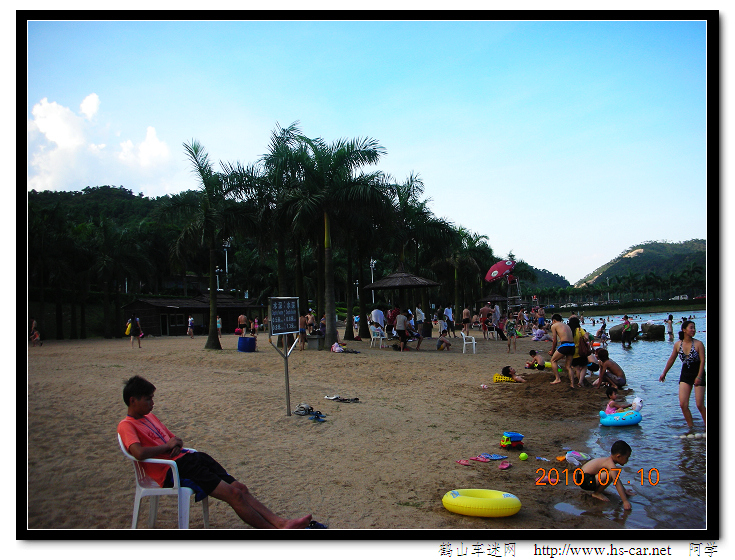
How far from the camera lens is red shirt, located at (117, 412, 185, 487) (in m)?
3.62

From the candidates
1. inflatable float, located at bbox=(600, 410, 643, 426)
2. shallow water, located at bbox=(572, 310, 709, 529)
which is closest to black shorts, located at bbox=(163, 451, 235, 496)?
shallow water, located at bbox=(572, 310, 709, 529)

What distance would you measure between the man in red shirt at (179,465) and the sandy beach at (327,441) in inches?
23.6

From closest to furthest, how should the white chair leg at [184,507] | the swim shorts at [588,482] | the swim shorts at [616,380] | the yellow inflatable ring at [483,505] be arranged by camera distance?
the white chair leg at [184,507]
the yellow inflatable ring at [483,505]
the swim shorts at [588,482]
the swim shorts at [616,380]

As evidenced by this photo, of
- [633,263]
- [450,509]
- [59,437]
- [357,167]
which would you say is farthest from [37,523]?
[633,263]

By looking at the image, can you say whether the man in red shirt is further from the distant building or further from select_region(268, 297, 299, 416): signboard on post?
the distant building

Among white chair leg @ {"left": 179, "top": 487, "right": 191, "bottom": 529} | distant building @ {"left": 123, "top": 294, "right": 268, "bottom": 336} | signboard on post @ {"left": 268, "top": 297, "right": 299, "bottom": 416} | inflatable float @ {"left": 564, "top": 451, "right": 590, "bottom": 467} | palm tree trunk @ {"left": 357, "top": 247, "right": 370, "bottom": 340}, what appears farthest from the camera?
distant building @ {"left": 123, "top": 294, "right": 268, "bottom": 336}

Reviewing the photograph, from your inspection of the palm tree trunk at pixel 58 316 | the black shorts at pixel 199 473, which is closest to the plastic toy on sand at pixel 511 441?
the black shorts at pixel 199 473

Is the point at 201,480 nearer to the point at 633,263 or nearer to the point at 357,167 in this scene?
the point at 357,167

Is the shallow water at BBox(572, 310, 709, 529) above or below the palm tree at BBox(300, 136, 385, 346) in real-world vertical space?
below

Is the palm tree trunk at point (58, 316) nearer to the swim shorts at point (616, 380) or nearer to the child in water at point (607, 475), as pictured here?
the swim shorts at point (616, 380)

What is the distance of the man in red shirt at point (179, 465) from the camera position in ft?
11.8

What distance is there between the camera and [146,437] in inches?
148

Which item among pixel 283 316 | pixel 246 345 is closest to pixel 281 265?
pixel 246 345

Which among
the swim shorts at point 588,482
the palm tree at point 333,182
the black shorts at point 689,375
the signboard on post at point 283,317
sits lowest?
the swim shorts at point 588,482
